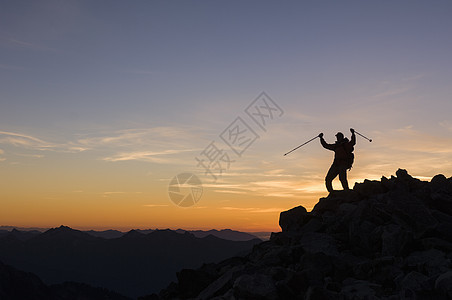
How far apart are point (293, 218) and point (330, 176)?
12.4 feet

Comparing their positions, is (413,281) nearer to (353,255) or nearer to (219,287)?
(353,255)

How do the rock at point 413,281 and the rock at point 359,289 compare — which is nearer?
the rock at point 413,281

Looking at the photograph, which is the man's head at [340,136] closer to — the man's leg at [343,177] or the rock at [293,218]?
the man's leg at [343,177]

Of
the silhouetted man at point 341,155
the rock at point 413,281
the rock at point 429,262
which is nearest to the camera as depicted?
the rock at point 413,281

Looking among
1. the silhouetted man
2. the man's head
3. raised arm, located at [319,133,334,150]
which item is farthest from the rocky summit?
the man's head

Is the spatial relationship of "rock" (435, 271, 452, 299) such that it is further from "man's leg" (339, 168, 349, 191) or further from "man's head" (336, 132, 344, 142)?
"man's head" (336, 132, 344, 142)

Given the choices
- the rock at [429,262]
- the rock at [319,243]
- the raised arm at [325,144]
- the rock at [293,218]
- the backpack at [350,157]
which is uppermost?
the raised arm at [325,144]

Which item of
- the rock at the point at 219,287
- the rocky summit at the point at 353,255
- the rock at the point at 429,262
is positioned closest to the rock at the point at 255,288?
the rocky summit at the point at 353,255

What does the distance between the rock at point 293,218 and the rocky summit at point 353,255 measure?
50mm

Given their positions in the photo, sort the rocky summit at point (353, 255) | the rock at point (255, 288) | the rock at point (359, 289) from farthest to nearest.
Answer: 1. the rock at point (255, 288)
2. the rocky summit at point (353, 255)
3. the rock at point (359, 289)

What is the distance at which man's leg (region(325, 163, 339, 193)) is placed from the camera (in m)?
23.0

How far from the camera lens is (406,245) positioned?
14.8 meters

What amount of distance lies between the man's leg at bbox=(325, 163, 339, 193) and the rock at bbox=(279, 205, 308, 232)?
8.63 ft

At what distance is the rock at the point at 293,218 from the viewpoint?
20.8m
